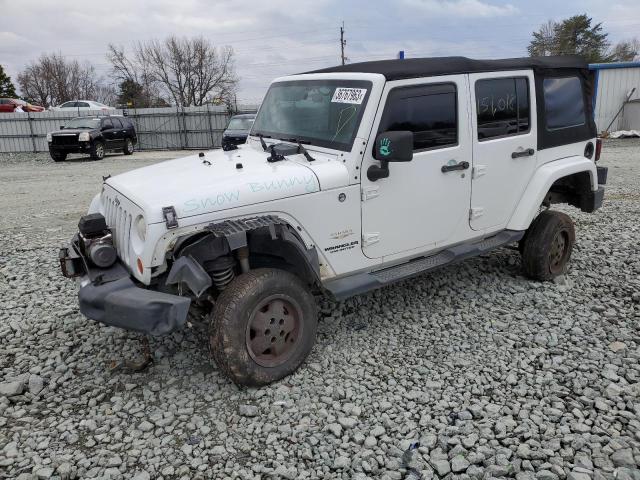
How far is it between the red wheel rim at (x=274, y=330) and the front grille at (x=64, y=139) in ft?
60.4

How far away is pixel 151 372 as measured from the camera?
3844 millimetres

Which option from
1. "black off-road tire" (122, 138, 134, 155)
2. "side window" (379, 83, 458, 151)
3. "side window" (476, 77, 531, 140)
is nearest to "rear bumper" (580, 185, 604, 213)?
"side window" (476, 77, 531, 140)

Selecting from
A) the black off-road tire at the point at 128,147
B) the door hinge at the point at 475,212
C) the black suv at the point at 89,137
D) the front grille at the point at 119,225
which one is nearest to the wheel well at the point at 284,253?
the front grille at the point at 119,225

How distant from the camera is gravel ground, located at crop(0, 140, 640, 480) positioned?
289 cm

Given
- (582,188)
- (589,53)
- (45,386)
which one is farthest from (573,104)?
(589,53)

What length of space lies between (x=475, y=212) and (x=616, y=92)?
22937 millimetres

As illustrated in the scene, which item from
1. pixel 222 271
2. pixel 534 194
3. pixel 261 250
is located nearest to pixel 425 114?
pixel 534 194

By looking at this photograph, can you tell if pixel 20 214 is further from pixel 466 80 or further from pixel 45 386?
pixel 466 80

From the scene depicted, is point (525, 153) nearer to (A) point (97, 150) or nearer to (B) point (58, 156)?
(A) point (97, 150)

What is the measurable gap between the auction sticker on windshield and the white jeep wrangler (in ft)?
0.05

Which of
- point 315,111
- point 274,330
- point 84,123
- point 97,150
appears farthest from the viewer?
point 84,123

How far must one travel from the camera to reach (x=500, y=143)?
4660mm

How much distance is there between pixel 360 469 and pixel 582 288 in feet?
11.2

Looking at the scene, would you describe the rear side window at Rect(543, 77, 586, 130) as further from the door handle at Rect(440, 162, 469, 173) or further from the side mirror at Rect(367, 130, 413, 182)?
the side mirror at Rect(367, 130, 413, 182)
